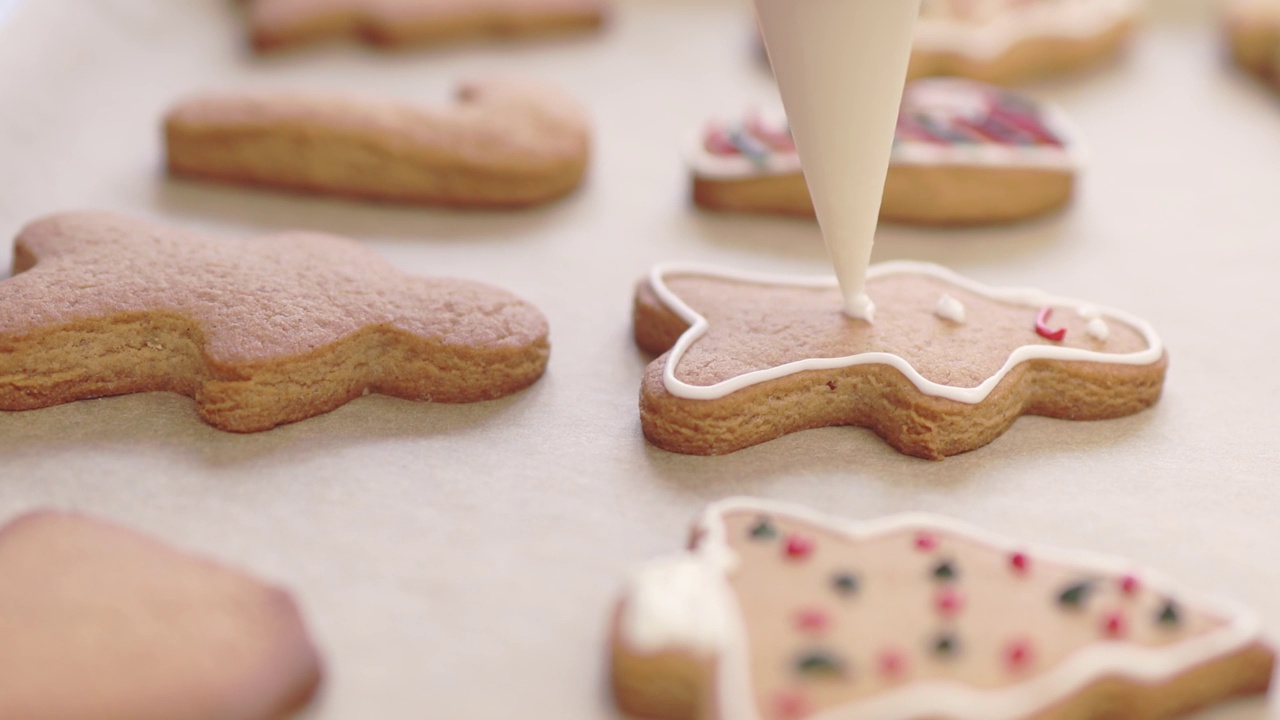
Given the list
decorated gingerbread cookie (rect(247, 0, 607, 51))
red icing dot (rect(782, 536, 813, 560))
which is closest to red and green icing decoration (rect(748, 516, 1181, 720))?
red icing dot (rect(782, 536, 813, 560))

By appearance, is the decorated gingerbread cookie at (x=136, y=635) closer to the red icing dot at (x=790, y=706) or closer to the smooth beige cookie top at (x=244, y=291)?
the smooth beige cookie top at (x=244, y=291)

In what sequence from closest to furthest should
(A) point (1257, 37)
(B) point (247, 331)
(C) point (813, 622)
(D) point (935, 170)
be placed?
(C) point (813, 622), (B) point (247, 331), (D) point (935, 170), (A) point (1257, 37)

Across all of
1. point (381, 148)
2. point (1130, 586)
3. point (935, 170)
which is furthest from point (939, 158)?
point (1130, 586)

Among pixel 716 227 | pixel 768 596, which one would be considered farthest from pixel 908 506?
pixel 716 227

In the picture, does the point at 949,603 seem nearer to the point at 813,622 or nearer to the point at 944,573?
the point at 944,573

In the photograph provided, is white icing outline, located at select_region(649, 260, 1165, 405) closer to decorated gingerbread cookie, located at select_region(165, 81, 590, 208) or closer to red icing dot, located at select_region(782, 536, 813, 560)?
red icing dot, located at select_region(782, 536, 813, 560)

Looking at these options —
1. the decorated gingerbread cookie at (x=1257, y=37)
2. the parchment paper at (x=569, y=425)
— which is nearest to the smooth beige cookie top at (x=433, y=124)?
the parchment paper at (x=569, y=425)
